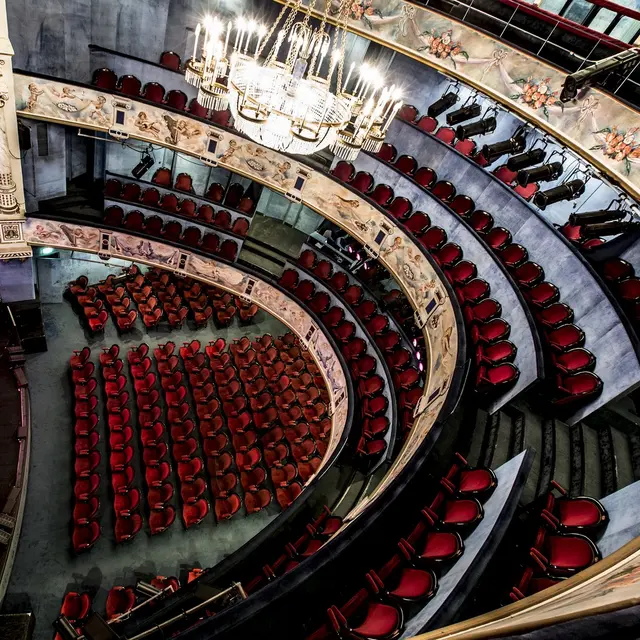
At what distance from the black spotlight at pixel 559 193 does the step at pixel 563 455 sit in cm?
456

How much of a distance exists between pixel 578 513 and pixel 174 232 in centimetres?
1270

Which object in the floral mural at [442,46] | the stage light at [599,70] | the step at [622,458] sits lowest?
the step at [622,458]

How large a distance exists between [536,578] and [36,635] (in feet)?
28.3

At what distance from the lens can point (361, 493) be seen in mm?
8773

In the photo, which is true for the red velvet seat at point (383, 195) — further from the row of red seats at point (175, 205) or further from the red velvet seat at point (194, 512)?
the red velvet seat at point (194, 512)

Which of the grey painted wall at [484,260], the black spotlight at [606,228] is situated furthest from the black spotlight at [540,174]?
the grey painted wall at [484,260]

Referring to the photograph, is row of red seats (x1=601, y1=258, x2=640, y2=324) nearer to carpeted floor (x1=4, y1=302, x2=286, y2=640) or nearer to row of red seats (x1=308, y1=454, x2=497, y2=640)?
row of red seats (x1=308, y1=454, x2=497, y2=640)

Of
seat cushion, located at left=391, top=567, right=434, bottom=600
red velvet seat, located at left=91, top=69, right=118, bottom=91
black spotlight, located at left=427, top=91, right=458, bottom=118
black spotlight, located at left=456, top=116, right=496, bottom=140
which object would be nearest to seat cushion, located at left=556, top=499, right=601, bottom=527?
seat cushion, located at left=391, top=567, right=434, bottom=600

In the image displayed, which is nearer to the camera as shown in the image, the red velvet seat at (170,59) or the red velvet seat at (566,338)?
the red velvet seat at (566,338)

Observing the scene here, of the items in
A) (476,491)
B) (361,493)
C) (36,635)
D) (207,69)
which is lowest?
(36,635)

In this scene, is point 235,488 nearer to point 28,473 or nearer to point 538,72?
point 28,473

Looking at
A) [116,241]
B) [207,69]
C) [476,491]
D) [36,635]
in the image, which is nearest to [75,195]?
[116,241]

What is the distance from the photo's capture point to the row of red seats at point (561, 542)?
485cm

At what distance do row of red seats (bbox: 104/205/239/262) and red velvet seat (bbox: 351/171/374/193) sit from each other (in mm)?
4325
